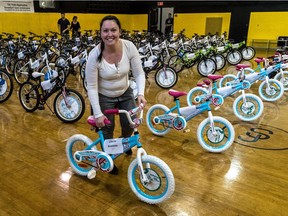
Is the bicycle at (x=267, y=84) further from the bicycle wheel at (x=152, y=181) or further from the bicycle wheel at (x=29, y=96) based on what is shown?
the bicycle wheel at (x=29, y=96)

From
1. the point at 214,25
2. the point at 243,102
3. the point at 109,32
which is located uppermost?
the point at 214,25

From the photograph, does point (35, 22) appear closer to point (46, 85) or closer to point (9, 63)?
point (9, 63)

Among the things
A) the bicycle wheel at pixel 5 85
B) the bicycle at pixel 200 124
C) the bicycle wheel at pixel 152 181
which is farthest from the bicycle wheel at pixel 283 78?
the bicycle wheel at pixel 5 85

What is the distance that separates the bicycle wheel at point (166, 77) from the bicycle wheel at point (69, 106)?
2149mm

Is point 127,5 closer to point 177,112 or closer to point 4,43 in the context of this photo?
point 4,43

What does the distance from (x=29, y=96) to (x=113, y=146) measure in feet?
8.02

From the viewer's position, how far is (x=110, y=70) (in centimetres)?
191

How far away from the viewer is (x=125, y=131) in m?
2.27

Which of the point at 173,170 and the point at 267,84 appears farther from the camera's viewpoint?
the point at 267,84

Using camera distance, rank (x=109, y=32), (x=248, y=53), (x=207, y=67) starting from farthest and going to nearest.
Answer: (x=248, y=53) < (x=207, y=67) < (x=109, y=32)

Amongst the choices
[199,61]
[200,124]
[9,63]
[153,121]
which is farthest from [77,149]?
[9,63]

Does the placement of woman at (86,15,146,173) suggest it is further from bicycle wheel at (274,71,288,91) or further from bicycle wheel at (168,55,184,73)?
bicycle wheel at (168,55,184,73)

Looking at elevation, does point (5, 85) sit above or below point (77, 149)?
above

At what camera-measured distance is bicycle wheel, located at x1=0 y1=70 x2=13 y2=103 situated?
4.28 metres
